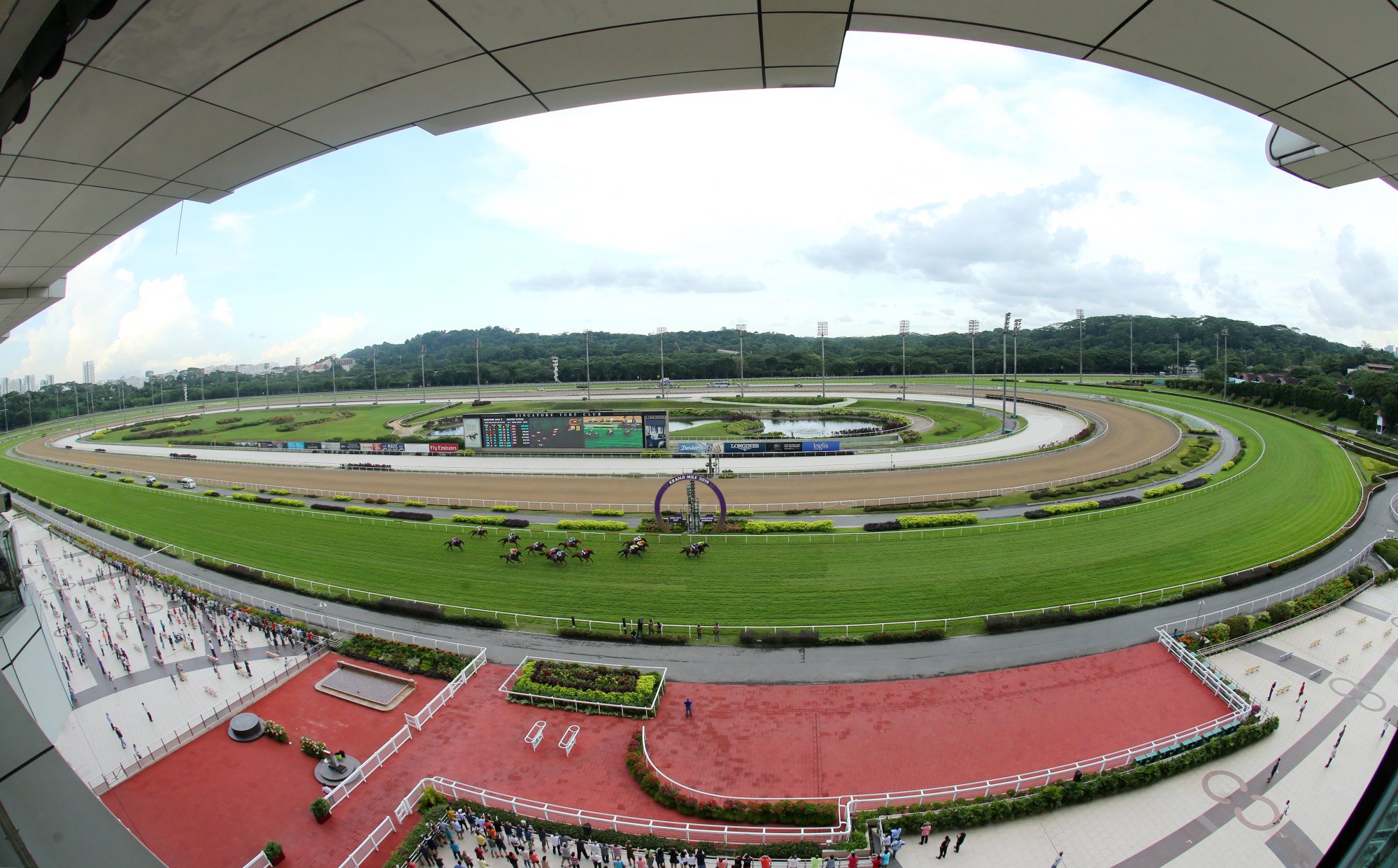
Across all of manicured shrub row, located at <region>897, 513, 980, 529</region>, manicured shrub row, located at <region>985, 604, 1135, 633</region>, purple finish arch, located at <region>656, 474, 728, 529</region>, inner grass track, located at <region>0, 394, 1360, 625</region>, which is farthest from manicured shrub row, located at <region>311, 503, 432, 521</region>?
manicured shrub row, located at <region>985, 604, 1135, 633</region>

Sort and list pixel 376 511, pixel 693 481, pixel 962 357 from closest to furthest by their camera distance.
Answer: pixel 693 481 < pixel 376 511 < pixel 962 357

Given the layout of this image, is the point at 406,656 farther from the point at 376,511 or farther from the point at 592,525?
the point at 376,511

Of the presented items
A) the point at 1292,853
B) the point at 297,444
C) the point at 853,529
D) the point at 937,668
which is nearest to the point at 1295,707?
the point at 1292,853

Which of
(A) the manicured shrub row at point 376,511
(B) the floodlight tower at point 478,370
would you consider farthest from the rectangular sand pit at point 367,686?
(B) the floodlight tower at point 478,370

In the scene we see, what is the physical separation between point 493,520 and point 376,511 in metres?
7.57

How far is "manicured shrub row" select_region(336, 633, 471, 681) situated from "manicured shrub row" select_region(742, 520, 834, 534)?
1333cm

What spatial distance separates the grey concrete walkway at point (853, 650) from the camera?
1686 cm

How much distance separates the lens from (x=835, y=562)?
23703 millimetres

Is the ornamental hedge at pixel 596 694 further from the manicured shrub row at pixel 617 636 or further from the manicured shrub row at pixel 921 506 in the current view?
the manicured shrub row at pixel 921 506

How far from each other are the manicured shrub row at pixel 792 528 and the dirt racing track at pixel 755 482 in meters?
2.94

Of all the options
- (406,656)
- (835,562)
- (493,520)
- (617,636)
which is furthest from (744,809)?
(493,520)

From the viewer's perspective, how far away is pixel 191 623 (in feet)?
72.8

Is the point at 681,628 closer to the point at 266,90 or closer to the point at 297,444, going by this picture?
the point at 266,90

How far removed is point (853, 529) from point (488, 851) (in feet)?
62.5
